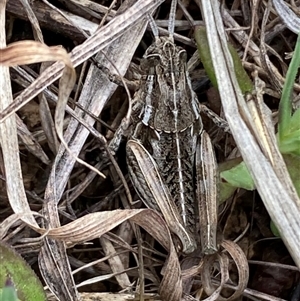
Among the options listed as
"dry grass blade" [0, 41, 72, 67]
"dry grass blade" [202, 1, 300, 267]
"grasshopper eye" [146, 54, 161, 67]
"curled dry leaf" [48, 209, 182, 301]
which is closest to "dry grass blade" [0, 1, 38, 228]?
"curled dry leaf" [48, 209, 182, 301]

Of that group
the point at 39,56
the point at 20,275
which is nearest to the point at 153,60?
the point at 39,56

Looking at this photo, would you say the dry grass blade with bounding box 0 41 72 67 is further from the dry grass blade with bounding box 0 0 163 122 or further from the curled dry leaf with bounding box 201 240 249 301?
the curled dry leaf with bounding box 201 240 249 301

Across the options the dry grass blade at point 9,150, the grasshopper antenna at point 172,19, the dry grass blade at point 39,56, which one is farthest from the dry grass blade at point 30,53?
the grasshopper antenna at point 172,19

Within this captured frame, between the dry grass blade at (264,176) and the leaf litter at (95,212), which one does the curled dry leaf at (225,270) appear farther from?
the dry grass blade at (264,176)

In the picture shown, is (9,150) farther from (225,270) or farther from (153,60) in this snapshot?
(225,270)

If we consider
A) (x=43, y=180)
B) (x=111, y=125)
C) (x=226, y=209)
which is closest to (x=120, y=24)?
(x=111, y=125)
